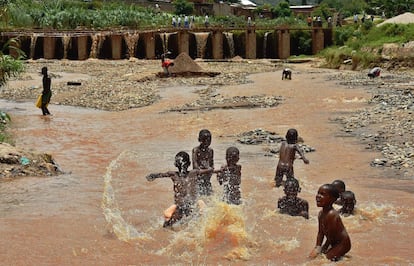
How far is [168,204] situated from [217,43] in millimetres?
39705

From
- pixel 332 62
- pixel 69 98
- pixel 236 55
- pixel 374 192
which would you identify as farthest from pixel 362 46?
pixel 374 192

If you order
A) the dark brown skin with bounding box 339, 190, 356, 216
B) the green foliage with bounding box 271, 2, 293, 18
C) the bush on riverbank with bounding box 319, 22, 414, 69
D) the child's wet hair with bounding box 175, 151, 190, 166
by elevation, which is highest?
the green foliage with bounding box 271, 2, 293, 18

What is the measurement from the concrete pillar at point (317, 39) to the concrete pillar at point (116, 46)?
48.9 ft

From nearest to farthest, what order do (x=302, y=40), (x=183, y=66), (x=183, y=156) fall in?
(x=183, y=156) → (x=183, y=66) → (x=302, y=40)

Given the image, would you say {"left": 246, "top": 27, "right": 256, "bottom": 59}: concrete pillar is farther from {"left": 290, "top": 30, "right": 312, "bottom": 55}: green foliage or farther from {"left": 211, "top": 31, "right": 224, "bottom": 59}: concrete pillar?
{"left": 290, "top": 30, "right": 312, "bottom": 55}: green foliage

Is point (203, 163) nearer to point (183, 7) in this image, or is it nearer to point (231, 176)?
point (231, 176)

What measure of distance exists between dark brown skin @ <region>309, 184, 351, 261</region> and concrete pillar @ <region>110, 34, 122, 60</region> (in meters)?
42.7

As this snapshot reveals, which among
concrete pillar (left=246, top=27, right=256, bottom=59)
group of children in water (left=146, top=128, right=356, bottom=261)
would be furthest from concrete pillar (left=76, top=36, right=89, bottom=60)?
group of children in water (left=146, top=128, right=356, bottom=261)

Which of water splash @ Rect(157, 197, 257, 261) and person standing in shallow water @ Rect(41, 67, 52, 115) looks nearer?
water splash @ Rect(157, 197, 257, 261)

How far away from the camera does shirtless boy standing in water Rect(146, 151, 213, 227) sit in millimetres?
7656

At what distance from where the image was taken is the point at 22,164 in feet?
36.1

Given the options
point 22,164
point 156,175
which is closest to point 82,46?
point 22,164

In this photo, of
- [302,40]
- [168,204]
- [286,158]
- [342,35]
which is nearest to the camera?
[168,204]

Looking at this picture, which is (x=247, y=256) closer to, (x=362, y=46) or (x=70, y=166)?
(x=70, y=166)
